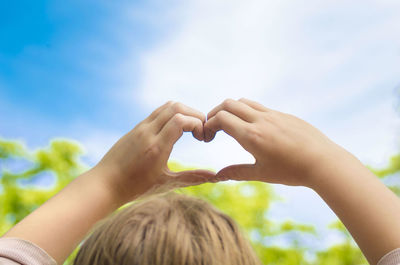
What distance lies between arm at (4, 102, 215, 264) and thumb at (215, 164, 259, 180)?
0.04 m

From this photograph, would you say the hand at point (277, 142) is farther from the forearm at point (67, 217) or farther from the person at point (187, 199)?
the forearm at point (67, 217)

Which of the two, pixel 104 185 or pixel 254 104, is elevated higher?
pixel 254 104

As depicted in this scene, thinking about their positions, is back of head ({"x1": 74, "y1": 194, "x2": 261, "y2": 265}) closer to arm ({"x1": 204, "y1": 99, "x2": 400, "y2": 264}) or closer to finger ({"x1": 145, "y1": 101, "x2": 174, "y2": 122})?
arm ({"x1": 204, "y1": 99, "x2": 400, "y2": 264})

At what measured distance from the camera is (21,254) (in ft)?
3.05

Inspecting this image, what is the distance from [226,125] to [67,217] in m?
0.50

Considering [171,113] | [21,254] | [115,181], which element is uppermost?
[171,113]

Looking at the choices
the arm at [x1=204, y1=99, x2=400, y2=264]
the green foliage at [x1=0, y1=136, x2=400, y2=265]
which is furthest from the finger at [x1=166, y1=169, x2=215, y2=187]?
the green foliage at [x1=0, y1=136, x2=400, y2=265]

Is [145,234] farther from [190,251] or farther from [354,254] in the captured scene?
[354,254]

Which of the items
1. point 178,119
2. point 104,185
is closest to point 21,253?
point 104,185

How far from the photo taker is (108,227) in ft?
2.51

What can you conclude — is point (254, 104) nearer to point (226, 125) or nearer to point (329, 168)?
point (226, 125)

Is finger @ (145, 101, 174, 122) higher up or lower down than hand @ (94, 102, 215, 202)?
higher up

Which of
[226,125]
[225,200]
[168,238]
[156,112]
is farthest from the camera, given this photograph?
[225,200]

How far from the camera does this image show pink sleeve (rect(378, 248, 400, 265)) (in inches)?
31.6
